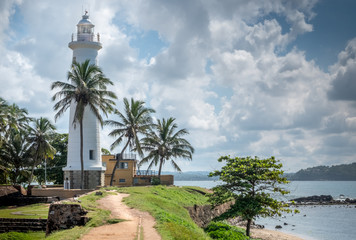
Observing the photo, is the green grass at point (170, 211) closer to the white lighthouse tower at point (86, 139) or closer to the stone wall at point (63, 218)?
the stone wall at point (63, 218)

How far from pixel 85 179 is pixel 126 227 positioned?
70.1ft

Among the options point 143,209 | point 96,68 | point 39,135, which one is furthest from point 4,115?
point 143,209

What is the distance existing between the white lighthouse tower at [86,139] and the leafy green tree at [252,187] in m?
14.9

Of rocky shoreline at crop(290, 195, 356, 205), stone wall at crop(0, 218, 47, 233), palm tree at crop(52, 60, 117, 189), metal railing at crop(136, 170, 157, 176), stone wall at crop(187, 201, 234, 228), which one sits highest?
palm tree at crop(52, 60, 117, 189)

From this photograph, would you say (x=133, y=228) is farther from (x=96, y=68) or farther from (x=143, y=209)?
(x=96, y=68)

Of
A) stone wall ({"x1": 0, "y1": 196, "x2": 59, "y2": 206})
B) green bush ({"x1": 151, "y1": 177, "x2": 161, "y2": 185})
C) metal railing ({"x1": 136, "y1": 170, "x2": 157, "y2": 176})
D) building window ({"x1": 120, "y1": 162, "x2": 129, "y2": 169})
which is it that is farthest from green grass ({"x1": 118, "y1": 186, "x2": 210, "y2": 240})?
building window ({"x1": 120, "y1": 162, "x2": 129, "y2": 169})

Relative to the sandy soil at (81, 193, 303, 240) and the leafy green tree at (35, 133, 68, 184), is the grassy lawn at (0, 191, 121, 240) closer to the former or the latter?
the sandy soil at (81, 193, 303, 240)

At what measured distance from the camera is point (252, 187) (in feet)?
88.6

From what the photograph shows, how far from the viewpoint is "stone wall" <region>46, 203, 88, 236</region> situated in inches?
734

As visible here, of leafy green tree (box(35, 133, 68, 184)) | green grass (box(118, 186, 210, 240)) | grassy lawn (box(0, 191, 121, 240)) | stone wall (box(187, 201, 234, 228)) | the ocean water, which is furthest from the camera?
leafy green tree (box(35, 133, 68, 184))

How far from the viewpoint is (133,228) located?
58.5 ft

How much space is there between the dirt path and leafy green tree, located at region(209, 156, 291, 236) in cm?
671

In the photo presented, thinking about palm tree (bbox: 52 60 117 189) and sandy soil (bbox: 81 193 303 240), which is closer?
sandy soil (bbox: 81 193 303 240)

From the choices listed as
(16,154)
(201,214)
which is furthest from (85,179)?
(16,154)
